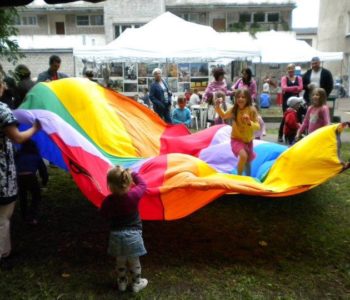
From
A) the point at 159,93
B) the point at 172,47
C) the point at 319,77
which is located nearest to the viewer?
the point at 319,77

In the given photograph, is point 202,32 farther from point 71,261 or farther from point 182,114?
point 71,261

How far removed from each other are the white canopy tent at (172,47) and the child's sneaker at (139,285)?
23.7ft

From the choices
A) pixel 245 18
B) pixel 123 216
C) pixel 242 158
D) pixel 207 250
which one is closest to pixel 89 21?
pixel 245 18

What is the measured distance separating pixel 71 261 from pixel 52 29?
27533 mm

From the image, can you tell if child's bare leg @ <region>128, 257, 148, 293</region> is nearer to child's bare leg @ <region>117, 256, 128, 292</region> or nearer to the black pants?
child's bare leg @ <region>117, 256, 128, 292</region>

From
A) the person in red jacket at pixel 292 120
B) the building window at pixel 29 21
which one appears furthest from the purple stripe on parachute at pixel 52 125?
the building window at pixel 29 21

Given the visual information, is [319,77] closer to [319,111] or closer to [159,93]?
[319,111]

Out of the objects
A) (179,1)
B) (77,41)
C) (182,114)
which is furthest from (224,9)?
(182,114)

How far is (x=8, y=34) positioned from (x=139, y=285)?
383 centimetres

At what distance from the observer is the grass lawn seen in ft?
10.1

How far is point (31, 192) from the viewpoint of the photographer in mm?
4180

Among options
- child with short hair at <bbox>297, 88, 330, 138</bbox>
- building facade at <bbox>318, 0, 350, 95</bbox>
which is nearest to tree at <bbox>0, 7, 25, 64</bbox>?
child with short hair at <bbox>297, 88, 330, 138</bbox>

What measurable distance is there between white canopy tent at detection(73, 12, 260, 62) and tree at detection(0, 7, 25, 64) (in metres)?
4.44

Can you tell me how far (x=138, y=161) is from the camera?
459cm
